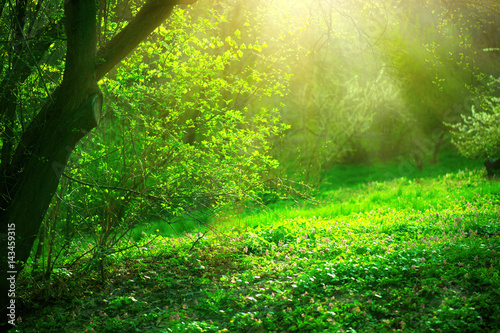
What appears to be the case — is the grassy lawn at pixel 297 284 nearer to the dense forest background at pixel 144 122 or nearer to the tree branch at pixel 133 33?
the dense forest background at pixel 144 122

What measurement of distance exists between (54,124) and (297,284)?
338cm

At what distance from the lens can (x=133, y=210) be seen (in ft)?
18.5

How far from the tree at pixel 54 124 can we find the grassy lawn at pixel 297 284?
0.81 meters

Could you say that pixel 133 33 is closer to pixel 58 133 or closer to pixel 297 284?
pixel 58 133

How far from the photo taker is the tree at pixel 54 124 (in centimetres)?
431

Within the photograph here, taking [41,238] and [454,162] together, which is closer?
[41,238]

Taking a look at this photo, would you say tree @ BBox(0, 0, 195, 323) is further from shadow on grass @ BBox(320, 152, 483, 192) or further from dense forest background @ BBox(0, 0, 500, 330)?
shadow on grass @ BBox(320, 152, 483, 192)

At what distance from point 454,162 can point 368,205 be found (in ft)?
47.5

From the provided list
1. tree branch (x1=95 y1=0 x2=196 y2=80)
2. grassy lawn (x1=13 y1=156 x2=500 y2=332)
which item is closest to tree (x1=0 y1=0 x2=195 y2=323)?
tree branch (x1=95 y1=0 x2=196 y2=80)

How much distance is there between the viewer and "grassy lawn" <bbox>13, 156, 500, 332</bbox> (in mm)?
4121

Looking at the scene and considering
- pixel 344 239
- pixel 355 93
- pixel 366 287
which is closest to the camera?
pixel 366 287

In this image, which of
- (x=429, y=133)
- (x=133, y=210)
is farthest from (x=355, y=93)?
(x=133, y=210)

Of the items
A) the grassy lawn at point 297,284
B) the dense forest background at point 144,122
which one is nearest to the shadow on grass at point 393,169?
the dense forest background at point 144,122

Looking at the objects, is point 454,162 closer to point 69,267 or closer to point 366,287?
point 366,287
